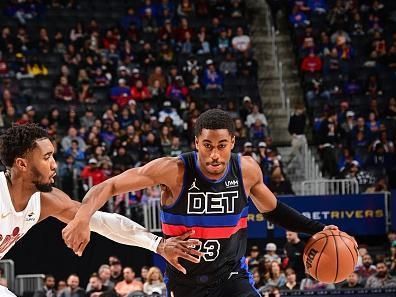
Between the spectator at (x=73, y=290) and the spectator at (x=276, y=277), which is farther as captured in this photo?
the spectator at (x=276, y=277)

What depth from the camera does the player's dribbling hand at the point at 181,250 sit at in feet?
20.7

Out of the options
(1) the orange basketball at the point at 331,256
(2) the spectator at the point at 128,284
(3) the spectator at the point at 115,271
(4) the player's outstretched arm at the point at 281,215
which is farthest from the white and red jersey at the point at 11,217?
(3) the spectator at the point at 115,271

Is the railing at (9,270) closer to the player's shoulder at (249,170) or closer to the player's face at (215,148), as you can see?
the player's shoulder at (249,170)

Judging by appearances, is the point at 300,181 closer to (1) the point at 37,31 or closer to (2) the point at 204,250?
(1) the point at 37,31

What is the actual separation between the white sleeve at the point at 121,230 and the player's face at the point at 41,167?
514mm

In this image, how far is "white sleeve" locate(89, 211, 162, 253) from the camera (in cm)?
653

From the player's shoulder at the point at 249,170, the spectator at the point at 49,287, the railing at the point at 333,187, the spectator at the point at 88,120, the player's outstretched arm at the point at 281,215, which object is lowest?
the spectator at the point at 49,287

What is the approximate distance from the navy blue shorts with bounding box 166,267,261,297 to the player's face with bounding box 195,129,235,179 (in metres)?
0.78

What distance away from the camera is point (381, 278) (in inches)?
545

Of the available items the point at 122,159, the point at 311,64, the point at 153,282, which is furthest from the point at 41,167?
the point at 311,64

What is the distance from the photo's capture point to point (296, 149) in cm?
1900

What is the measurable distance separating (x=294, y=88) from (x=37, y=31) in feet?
20.4

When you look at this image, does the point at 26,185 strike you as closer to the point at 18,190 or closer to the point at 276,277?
the point at 18,190

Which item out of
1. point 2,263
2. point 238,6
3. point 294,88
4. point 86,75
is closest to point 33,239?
point 2,263
